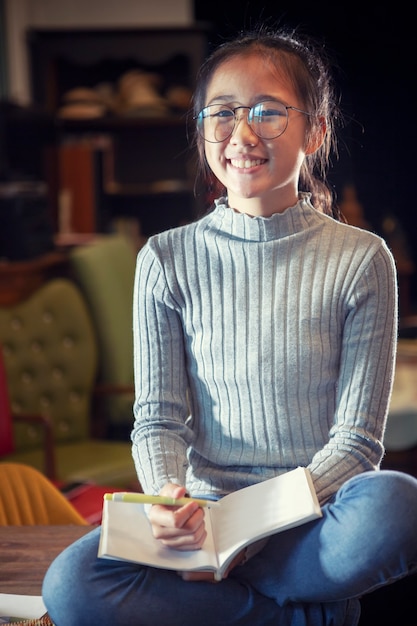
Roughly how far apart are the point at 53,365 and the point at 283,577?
1.75 metres

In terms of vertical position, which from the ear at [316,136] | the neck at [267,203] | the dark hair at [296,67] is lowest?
the neck at [267,203]

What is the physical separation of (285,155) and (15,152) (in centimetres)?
294

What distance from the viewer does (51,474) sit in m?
2.47

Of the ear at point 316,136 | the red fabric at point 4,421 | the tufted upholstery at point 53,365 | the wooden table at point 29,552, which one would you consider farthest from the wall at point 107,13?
the wooden table at point 29,552

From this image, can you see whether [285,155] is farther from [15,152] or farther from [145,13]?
[145,13]

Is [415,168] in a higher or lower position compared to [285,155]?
lower

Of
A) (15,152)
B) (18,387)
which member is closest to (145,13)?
(15,152)

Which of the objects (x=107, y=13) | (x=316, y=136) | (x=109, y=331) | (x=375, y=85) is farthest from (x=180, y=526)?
(x=375, y=85)

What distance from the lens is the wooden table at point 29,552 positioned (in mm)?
1350

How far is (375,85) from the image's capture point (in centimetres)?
650

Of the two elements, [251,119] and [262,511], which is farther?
[251,119]

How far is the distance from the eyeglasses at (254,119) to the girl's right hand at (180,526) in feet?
1.70

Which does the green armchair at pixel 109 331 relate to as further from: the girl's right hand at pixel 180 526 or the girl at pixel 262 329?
the girl's right hand at pixel 180 526

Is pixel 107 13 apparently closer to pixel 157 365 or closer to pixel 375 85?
pixel 375 85
